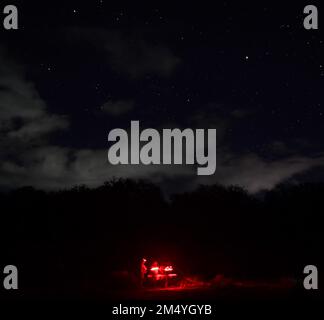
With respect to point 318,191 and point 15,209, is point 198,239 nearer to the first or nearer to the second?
point 318,191

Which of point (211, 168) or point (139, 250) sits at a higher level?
point (211, 168)

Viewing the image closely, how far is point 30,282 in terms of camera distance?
26.1 meters

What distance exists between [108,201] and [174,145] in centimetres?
2095

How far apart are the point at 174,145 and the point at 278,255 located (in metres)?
17.5

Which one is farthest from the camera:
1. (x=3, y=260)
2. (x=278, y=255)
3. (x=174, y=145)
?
(x=278, y=255)

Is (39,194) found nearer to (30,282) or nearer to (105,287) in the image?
(30,282)

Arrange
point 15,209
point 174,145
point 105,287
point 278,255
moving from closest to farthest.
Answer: point 174,145 → point 105,287 → point 278,255 → point 15,209

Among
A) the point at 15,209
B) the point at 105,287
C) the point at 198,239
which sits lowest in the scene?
the point at 105,287

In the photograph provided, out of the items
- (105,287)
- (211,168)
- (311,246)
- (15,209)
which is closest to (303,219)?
(311,246)

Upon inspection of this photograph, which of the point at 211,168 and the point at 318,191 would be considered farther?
the point at 318,191

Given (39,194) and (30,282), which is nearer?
(30,282)

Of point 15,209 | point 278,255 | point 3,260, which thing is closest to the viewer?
point 3,260
